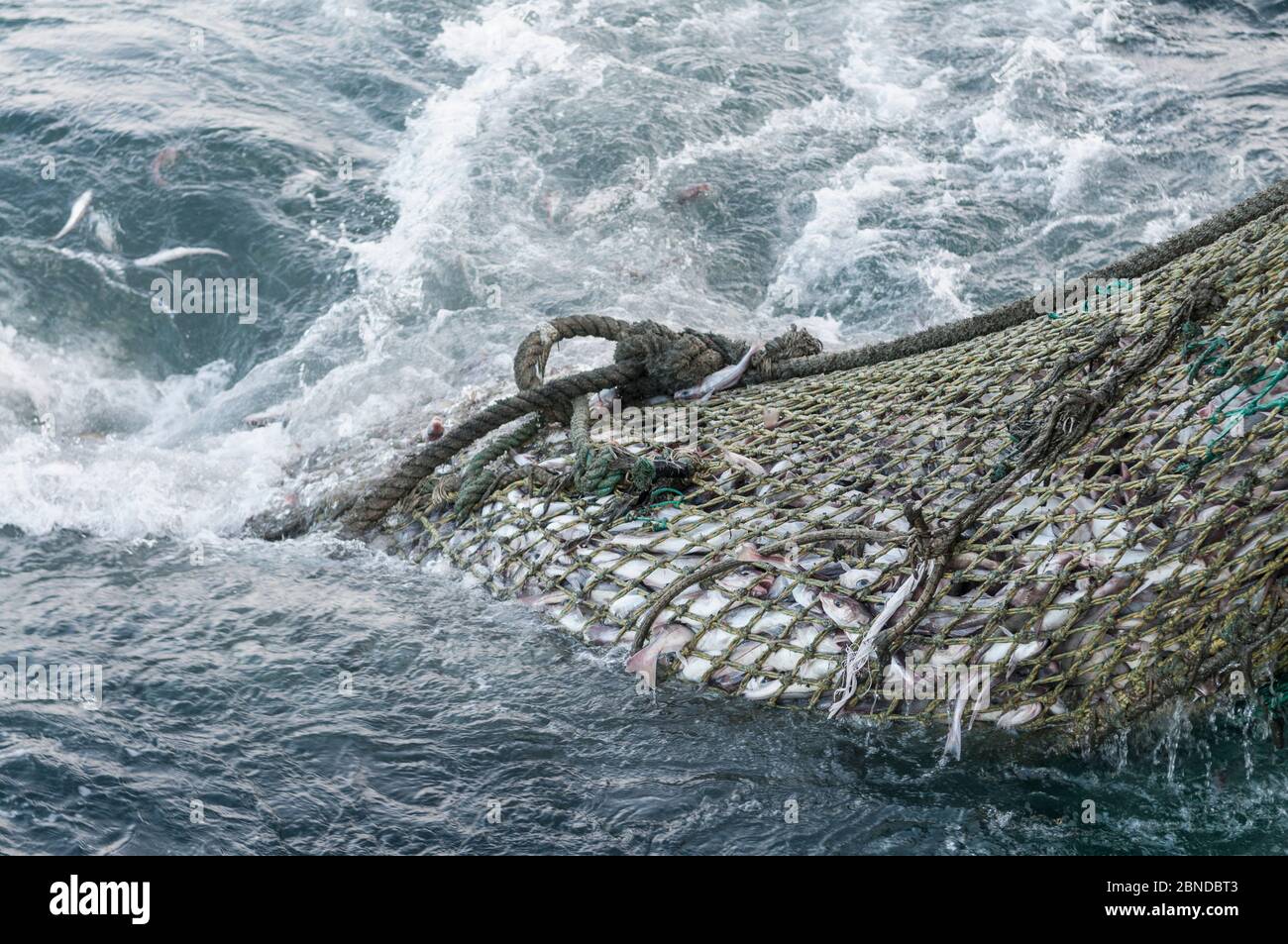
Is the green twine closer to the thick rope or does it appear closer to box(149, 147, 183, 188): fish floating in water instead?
the thick rope

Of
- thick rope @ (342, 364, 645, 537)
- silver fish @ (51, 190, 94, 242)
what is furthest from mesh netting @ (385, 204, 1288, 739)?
silver fish @ (51, 190, 94, 242)

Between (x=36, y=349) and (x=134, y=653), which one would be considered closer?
(x=134, y=653)

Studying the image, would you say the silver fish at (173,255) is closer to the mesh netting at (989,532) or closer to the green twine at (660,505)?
the mesh netting at (989,532)

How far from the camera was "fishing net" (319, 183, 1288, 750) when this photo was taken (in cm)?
382

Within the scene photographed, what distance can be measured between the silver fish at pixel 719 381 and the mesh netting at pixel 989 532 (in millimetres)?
517

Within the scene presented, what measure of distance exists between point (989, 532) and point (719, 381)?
7.47 feet

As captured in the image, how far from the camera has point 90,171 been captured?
10492 millimetres

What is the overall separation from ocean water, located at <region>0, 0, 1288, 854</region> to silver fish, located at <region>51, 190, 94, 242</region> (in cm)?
10

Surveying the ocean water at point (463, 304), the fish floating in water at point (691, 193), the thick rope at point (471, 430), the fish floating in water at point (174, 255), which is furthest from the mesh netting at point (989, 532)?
the fish floating in water at point (174, 255)

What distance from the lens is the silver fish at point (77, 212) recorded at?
32.5 feet

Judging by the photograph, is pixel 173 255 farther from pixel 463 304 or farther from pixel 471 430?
pixel 471 430
